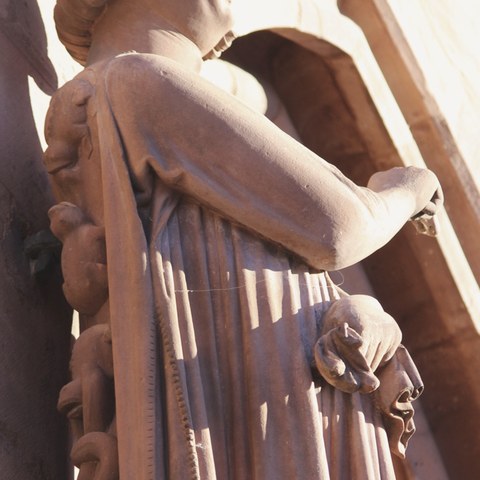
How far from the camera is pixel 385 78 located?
9.80 feet

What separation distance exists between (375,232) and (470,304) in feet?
2.51

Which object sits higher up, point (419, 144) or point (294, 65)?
point (294, 65)

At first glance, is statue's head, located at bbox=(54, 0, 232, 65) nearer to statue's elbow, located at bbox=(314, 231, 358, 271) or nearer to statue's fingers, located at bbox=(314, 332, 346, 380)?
statue's elbow, located at bbox=(314, 231, 358, 271)

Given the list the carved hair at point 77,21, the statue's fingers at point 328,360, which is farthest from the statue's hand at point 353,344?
the carved hair at point 77,21

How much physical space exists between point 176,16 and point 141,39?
63 mm

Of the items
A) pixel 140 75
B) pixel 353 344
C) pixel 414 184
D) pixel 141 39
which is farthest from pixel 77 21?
pixel 353 344

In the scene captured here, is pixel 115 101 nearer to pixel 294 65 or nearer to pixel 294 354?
pixel 294 354

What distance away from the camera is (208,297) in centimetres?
192

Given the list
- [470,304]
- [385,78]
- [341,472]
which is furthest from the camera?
[385,78]

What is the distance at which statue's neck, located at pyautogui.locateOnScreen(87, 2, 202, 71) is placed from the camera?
2.22 meters

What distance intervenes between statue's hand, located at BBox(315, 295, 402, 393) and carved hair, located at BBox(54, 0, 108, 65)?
62 centimetres

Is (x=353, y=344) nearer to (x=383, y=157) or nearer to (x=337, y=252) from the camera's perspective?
(x=337, y=252)

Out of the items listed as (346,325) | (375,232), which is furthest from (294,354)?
(375,232)

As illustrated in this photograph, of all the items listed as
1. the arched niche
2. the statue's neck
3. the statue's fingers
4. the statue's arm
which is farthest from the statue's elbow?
Answer: the arched niche
